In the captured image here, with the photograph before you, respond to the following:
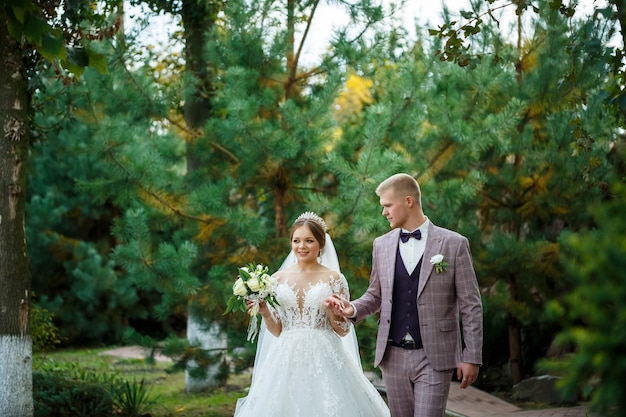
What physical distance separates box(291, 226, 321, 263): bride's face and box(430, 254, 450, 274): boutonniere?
1.20 meters

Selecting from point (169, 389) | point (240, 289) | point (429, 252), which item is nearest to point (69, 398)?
point (240, 289)

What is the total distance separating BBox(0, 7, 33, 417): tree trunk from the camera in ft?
19.4

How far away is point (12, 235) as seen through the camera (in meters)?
5.94

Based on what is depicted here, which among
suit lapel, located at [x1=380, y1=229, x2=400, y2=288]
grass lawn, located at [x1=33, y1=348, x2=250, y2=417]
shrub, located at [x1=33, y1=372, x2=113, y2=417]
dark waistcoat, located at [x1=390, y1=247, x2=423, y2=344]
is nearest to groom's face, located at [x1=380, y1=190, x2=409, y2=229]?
suit lapel, located at [x1=380, y1=229, x2=400, y2=288]

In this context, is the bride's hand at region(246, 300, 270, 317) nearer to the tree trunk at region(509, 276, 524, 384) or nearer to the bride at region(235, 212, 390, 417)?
the bride at region(235, 212, 390, 417)

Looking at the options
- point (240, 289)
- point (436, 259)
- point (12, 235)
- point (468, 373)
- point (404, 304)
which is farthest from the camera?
point (12, 235)

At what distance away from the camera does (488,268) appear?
9609 mm

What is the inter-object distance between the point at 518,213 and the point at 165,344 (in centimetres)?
476

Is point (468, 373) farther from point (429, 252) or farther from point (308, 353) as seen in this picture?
point (308, 353)

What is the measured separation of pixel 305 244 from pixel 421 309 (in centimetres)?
124

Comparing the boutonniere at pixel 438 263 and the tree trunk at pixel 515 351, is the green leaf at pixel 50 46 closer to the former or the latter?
the boutonniere at pixel 438 263

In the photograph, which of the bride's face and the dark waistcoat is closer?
the dark waistcoat

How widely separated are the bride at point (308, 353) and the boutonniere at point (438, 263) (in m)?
1.10

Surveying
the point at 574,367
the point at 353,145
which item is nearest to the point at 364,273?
the point at 353,145
